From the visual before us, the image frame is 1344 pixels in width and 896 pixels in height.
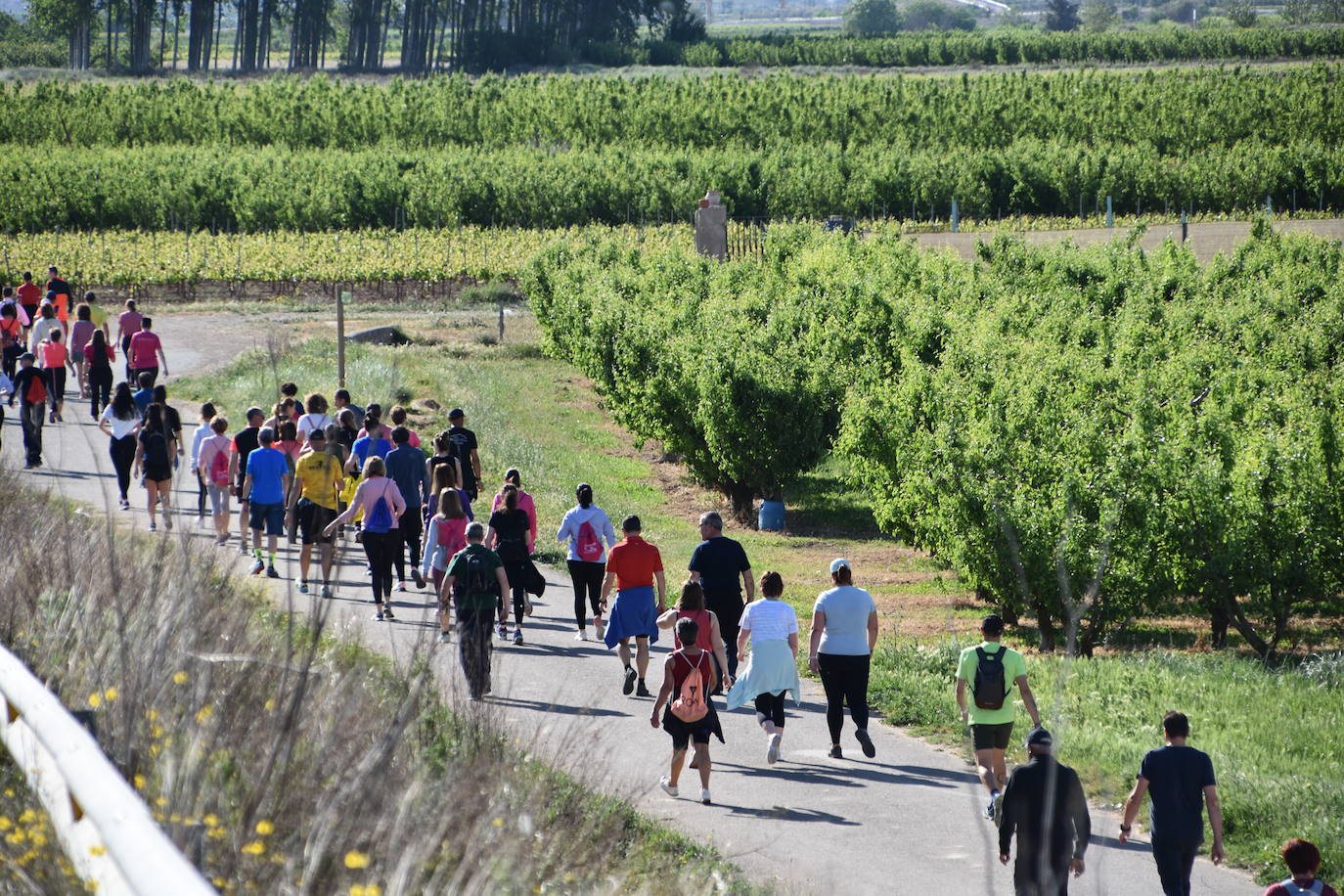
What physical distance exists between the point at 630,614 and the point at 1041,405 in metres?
7.14

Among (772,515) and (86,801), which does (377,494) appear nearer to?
(86,801)

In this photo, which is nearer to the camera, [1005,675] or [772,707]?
[1005,675]

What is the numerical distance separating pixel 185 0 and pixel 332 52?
207 ft

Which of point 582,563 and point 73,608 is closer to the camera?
point 73,608

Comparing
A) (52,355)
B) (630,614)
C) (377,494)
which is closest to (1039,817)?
(630,614)


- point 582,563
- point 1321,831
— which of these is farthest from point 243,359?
point 1321,831

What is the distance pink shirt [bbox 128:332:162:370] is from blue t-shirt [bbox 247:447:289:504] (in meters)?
7.62

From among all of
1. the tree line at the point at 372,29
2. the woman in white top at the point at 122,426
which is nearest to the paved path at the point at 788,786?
the woman in white top at the point at 122,426

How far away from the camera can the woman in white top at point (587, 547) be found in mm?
12719

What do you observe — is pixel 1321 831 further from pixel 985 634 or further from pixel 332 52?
pixel 332 52

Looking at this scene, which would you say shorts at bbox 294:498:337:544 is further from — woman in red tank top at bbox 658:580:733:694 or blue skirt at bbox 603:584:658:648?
woman in red tank top at bbox 658:580:733:694

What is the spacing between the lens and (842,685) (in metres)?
10.5

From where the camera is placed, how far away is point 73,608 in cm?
745

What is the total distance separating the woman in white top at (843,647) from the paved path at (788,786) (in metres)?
0.31
